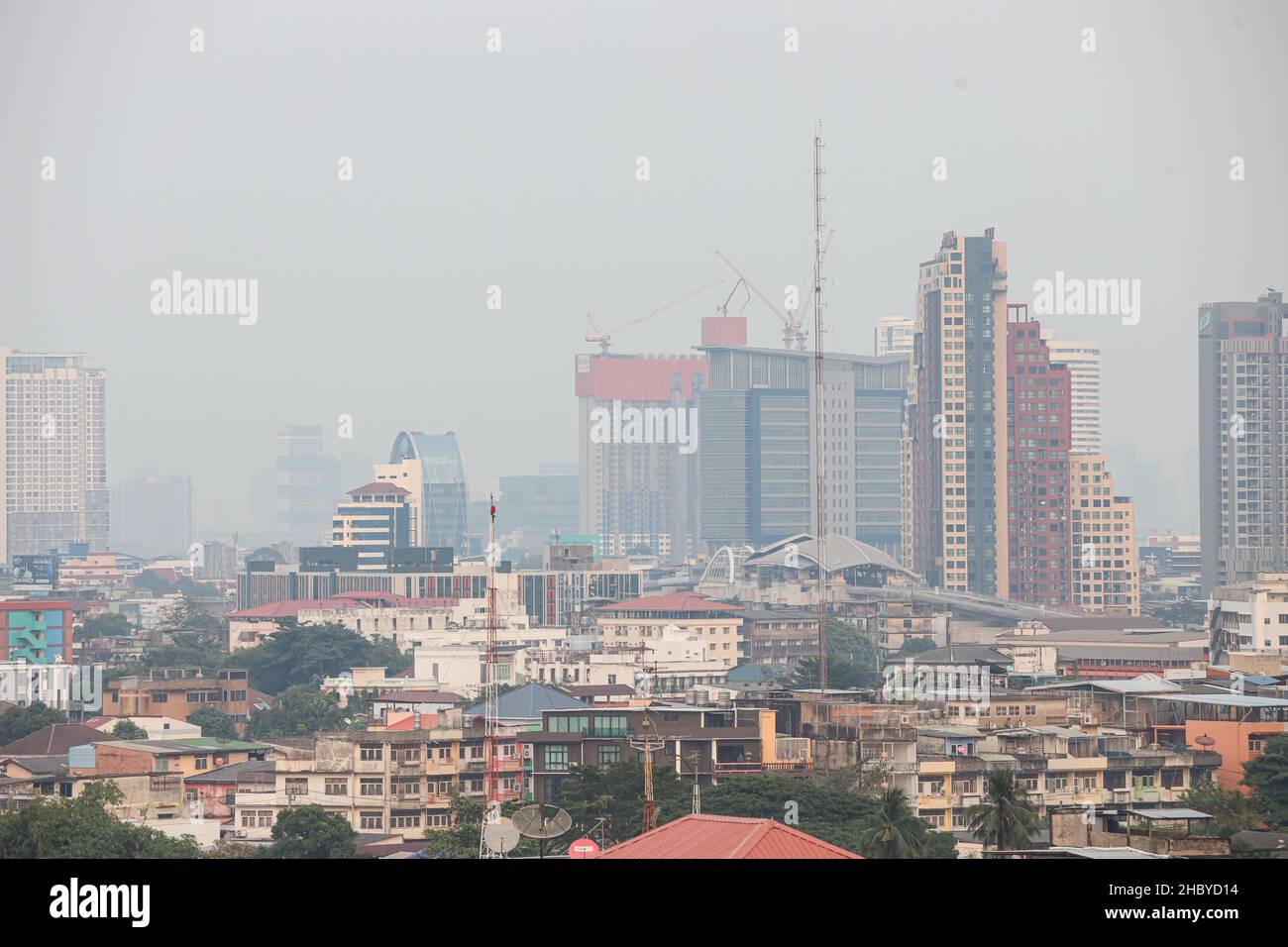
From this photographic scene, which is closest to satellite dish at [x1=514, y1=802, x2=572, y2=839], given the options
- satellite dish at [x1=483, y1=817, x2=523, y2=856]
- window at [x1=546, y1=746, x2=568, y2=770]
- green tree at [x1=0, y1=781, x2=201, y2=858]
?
satellite dish at [x1=483, y1=817, x2=523, y2=856]

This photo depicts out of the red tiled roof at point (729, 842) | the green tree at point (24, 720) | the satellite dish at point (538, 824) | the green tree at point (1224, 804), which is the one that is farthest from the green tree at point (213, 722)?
the red tiled roof at point (729, 842)

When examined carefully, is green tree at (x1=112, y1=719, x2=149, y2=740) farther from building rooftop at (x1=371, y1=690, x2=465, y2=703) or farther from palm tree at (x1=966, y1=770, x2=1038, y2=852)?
palm tree at (x1=966, y1=770, x2=1038, y2=852)

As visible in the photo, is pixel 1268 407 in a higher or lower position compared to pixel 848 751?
higher

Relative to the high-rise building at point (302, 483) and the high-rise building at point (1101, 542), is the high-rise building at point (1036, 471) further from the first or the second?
the high-rise building at point (302, 483)

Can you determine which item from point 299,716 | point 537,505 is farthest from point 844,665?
point 537,505
